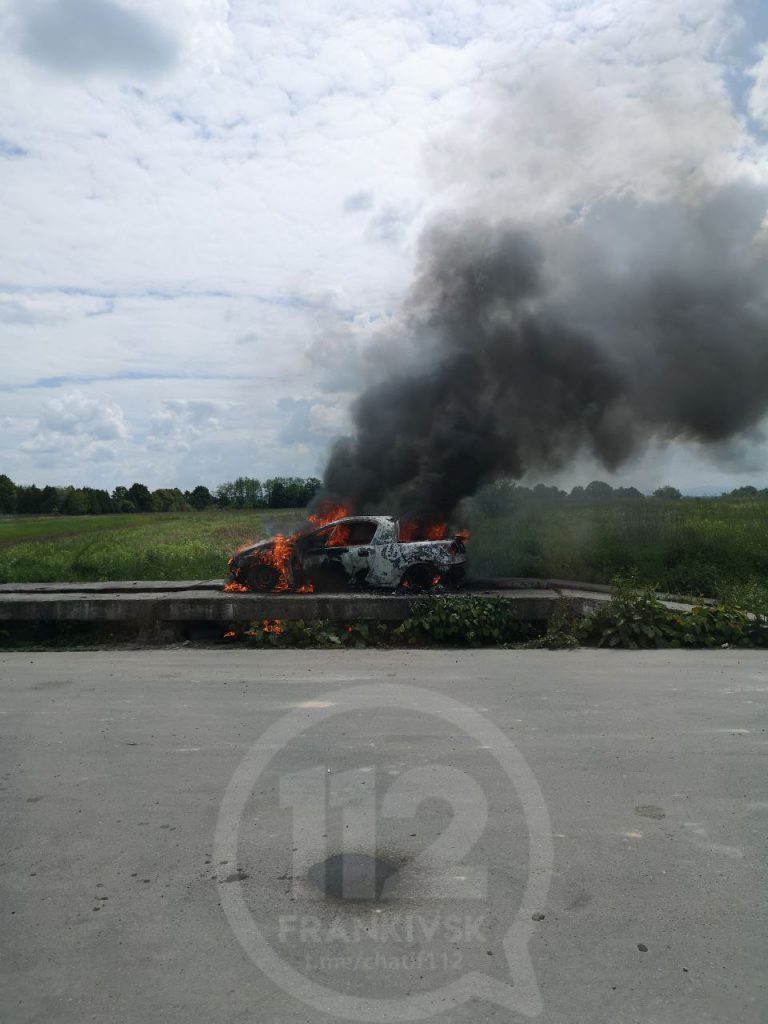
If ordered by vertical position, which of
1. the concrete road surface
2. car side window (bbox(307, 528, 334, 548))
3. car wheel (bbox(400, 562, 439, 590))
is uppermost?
car side window (bbox(307, 528, 334, 548))

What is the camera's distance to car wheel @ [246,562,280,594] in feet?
42.0

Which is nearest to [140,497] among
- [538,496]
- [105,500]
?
[105,500]

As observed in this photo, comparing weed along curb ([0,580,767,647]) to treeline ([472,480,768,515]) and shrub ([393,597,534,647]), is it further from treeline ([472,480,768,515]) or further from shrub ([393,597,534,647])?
treeline ([472,480,768,515])

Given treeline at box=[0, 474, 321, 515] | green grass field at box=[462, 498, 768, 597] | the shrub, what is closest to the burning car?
the shrub

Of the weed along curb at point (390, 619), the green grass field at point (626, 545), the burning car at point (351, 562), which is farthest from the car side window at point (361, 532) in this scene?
the green grass field at point (626, 545)

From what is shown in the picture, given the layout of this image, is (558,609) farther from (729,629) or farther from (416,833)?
(416,833)

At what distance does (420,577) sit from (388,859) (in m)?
8.89

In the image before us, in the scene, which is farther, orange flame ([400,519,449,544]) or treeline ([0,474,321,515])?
treeline ([0,474,321,515])

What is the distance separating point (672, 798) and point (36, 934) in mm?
3294

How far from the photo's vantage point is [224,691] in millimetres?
Result: 7652

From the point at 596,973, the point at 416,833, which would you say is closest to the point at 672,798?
the point at 416,833

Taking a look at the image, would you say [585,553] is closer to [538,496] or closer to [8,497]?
[538,496]

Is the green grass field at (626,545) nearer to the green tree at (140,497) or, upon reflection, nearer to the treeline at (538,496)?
the treeline at (538,496)

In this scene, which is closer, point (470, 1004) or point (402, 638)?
point (470, 1004)
